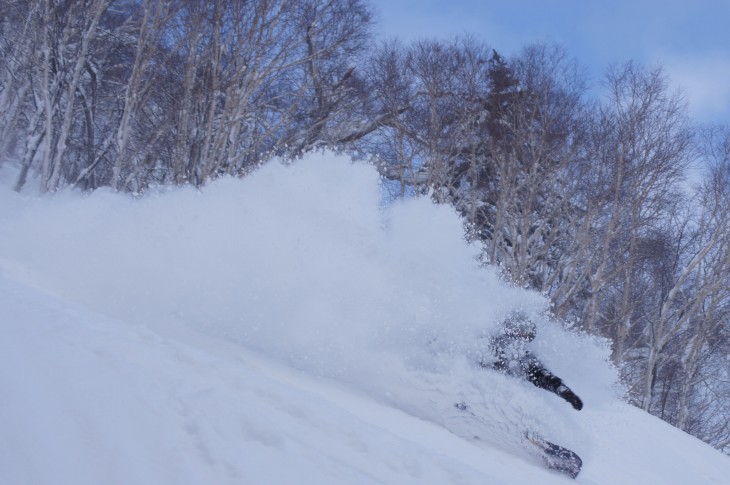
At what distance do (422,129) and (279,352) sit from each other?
439 inches

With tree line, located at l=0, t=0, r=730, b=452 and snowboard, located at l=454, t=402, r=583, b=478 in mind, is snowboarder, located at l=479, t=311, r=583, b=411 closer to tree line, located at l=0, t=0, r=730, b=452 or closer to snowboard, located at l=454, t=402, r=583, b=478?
snowboard, located at l=454, t=402, r=583, b=478

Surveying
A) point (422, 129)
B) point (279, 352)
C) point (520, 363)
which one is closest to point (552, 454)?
point (520, 363)

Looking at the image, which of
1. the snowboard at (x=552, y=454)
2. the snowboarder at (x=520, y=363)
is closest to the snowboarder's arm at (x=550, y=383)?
the snowboarder at (x=520, y=363)

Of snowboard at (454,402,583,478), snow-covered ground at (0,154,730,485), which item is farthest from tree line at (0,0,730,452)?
snowboard at (454,402,583,478)

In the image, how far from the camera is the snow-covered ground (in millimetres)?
2363

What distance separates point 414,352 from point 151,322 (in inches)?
92.6

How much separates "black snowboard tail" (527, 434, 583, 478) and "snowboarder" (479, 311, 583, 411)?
79 centimetres

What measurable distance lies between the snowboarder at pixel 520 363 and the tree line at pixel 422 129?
27.0 feet

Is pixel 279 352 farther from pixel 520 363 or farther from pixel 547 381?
pixel 547 381

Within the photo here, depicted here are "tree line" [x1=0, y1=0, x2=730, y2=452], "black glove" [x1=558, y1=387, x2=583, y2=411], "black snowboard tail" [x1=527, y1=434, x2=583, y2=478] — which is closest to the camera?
"black snowboard tail" [x1=527, y1=434, x2=583, y2=478]

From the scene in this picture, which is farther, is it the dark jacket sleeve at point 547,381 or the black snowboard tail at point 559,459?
the dark jacket sleeve at point 547,381

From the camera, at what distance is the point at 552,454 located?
4336 mm

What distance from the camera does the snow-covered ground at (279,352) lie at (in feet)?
7.75

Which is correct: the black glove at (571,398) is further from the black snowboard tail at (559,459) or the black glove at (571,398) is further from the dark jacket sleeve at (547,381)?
the black snowboard tail at (559,459)
